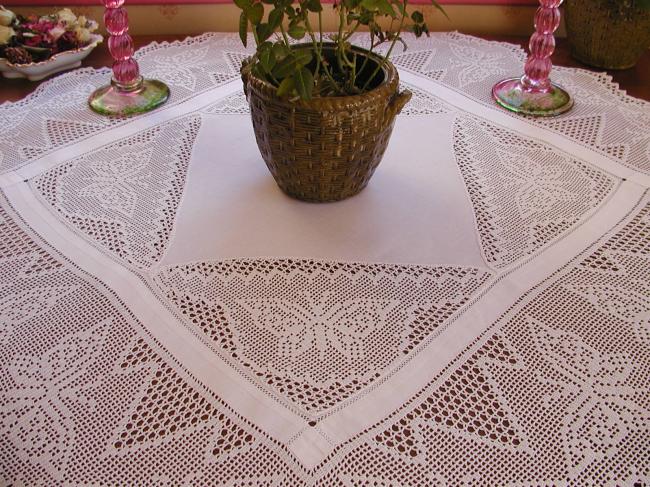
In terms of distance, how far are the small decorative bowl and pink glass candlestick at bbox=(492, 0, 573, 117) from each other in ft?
2.41

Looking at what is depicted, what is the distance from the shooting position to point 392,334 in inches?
22.8

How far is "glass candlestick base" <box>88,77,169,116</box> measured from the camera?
37.4 inches

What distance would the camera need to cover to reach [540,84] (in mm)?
991

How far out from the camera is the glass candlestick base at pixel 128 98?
37.4 inches

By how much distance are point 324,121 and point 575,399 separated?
14.5 inches

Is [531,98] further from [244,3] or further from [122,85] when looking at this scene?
[122,85]

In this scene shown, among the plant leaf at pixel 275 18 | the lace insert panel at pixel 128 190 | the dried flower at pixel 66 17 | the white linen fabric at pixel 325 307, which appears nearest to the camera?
the white linen fabric at pixel 325 307

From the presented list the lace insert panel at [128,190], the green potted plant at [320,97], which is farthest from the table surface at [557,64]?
the green potted plant at [320,97]

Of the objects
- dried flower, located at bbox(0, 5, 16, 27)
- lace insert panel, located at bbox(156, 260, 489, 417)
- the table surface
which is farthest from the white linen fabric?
dried flower, located at bbox(0, 5, 16, 27)

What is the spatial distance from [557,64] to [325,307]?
2.65ft

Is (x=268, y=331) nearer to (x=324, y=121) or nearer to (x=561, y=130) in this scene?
(x=324, y=121)

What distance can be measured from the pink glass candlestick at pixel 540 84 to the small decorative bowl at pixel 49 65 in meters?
0.74

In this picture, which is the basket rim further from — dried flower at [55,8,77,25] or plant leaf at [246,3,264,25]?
dried flower at [55,8,77,25]

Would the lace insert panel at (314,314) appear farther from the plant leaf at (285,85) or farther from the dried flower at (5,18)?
the dried flower at (5,18)
